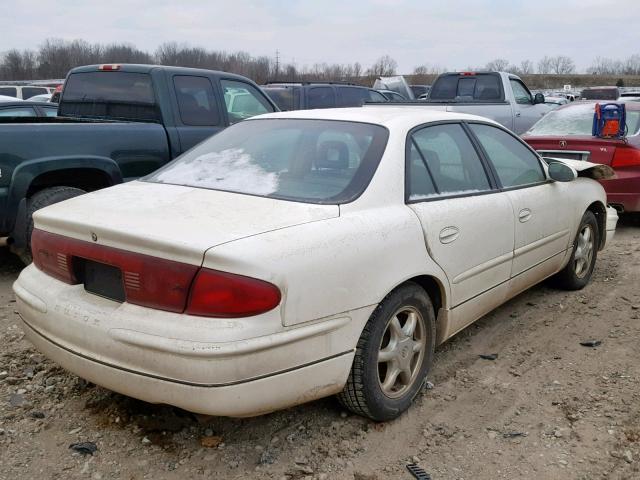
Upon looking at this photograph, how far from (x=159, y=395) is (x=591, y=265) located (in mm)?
4159

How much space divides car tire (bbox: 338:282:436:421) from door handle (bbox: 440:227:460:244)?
1.01 ft

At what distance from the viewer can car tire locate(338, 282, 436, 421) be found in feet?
9.24

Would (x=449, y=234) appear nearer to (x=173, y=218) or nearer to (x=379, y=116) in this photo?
(x=379, y=116)

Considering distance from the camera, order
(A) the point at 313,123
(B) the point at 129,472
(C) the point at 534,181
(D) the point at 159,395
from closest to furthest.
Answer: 1. (D) the point at 159,395
2. (B) the point at 129,472
3. (A) the point at 313,123
4. (C) the point at 534,181

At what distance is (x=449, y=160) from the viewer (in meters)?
3.65

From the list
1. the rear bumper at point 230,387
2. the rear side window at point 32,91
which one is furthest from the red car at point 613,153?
the rear side window at point 32,91

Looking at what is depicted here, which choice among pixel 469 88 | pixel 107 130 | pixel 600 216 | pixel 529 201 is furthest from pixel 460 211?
pixel 469 88

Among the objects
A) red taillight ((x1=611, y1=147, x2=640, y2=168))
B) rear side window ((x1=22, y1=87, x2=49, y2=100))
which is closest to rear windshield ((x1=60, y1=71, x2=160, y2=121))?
red taillight ((x1=611, y1=147, x2=640, y2=168))

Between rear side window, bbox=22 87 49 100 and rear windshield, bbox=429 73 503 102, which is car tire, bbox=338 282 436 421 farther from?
rear side window, bbox=22 87 49 100

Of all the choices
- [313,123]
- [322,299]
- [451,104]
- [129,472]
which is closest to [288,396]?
[322,299]

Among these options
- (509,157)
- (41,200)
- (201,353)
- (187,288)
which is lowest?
(201,353)

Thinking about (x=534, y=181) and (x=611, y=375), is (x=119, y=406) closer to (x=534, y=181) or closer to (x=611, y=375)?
(x=611, y=375)

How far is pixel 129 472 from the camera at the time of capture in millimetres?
2641

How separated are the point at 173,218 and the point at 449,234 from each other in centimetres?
146
